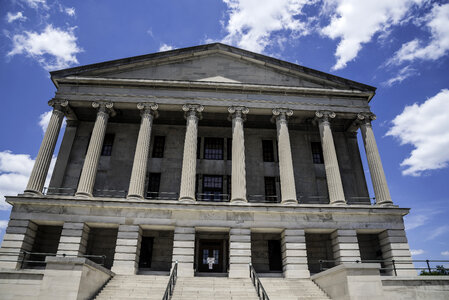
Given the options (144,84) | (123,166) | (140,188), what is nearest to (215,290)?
(140,188)

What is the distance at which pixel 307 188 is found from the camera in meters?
27.7

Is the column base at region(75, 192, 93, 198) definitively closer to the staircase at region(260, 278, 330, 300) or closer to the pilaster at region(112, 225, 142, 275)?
the pilaster at region(112, 225, 142, 275)

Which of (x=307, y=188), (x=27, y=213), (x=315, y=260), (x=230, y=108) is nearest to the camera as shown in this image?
(x=27, y=213)

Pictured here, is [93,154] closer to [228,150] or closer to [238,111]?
[228,150]

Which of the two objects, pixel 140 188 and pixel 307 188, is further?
pixel 307 188

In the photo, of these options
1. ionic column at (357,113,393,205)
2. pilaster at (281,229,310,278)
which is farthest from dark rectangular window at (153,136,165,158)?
ionic column at (357,113,393,205)

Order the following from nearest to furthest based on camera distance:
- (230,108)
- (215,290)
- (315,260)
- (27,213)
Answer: (215,290) < (27,213) < (315,260) < (230,108)

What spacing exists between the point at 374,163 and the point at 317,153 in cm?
558

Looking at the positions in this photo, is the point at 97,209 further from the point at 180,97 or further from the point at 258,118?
the point at 258,118

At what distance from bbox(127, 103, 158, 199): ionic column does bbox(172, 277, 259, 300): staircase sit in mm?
7246

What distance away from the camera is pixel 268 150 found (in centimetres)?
2944

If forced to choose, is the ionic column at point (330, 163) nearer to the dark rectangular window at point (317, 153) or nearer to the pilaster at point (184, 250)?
the dark rectangular window at point (317, 153)

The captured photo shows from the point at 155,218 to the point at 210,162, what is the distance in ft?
26.5

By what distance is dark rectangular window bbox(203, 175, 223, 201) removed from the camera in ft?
88.8
